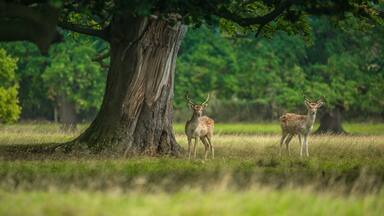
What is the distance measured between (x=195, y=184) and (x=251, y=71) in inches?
1330

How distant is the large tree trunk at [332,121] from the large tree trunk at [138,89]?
20867 mm

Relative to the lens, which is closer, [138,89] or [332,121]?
[138,89]

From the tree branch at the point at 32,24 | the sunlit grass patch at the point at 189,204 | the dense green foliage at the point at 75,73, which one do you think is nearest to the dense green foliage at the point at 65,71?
the dense green foliage at the point at 75,73

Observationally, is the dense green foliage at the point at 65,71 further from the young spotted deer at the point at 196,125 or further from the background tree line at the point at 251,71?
the young spotted deer at the point at 196,125

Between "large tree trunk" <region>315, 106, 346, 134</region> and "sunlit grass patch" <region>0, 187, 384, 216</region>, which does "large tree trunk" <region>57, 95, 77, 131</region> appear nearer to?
"large tree trunk" <region>315, 106, 346, 134</region>

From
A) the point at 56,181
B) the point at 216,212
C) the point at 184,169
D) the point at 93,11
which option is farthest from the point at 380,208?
the point at 93,11

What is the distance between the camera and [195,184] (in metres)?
13.3

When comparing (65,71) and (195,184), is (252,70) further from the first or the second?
(195,184)

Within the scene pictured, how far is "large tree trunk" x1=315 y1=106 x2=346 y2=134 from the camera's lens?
41281mm

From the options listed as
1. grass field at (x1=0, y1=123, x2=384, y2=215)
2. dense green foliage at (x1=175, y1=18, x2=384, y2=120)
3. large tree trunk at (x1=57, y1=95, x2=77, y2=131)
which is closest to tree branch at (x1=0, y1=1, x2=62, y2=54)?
grass field at (x1=0, y1=123, x2=384, y2=215)

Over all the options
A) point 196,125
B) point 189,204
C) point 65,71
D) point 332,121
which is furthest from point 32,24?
point 65,71

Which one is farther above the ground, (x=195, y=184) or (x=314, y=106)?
(x=314, y=106)

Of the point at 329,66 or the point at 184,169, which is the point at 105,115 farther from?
the point at 329,66

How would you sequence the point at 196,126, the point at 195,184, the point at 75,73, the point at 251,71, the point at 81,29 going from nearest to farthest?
the point at 195,184, the point at 81,29, the point at 196,126, the point at 75,73, the point at 251,71
